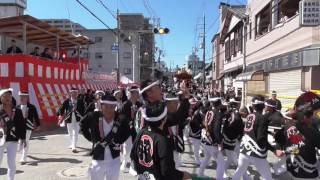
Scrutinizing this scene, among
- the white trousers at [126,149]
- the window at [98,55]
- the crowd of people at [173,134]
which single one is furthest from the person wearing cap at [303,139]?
the window at [98,55]

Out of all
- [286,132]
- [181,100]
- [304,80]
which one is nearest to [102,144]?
[181,100]

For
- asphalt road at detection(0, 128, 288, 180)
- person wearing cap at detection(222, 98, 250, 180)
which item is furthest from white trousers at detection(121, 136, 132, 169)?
person wearing cap at detection(222, 98, 250, 180)

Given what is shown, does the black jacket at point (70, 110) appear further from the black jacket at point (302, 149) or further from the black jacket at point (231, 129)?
the black jacket at point (302, 149)

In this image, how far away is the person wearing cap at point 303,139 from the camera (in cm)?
534

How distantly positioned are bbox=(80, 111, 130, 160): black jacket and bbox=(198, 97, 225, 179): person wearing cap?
244 centimetres

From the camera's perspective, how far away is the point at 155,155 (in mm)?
3848

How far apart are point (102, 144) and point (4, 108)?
2.66 m

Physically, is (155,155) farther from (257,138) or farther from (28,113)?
(28,113)

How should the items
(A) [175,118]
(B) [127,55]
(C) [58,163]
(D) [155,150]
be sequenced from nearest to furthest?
1. (D) [155,150]
2. (A) [175,118]
3. (C) [58,163]
4. (B) [127,55]

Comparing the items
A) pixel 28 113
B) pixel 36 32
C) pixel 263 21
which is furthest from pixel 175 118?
pixel 263 21

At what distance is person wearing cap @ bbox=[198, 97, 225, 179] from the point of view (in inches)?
312

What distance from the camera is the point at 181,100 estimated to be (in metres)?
5.80

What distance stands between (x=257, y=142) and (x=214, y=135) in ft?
4.28

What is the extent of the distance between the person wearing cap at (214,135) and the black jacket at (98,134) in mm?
2442
